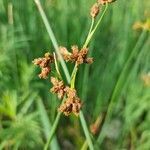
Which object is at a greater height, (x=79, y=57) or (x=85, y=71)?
(x=79, y=57)

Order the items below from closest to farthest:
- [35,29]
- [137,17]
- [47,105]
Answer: [47,105], [35,29], [137,17]

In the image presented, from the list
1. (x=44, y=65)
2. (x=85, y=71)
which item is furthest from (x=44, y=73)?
(x=85, y=71)

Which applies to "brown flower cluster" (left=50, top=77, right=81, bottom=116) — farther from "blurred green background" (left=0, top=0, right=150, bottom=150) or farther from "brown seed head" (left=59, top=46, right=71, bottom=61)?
"blurred green background" (left=0, top=0, right=150, bottom=150)

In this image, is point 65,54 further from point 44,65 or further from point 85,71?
point 85,71

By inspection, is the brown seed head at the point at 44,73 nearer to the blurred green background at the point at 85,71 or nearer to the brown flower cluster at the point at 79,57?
the brown flower cluster at the point at 79,57

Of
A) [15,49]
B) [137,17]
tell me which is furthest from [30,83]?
[137,17]

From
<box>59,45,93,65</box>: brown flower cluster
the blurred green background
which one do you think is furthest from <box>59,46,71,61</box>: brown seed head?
the blurred green background

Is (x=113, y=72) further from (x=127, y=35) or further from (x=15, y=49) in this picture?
(x=15, y=49)

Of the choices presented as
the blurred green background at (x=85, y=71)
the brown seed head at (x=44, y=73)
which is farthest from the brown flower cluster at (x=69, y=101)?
the blurred green background at (x=85, y=71)
